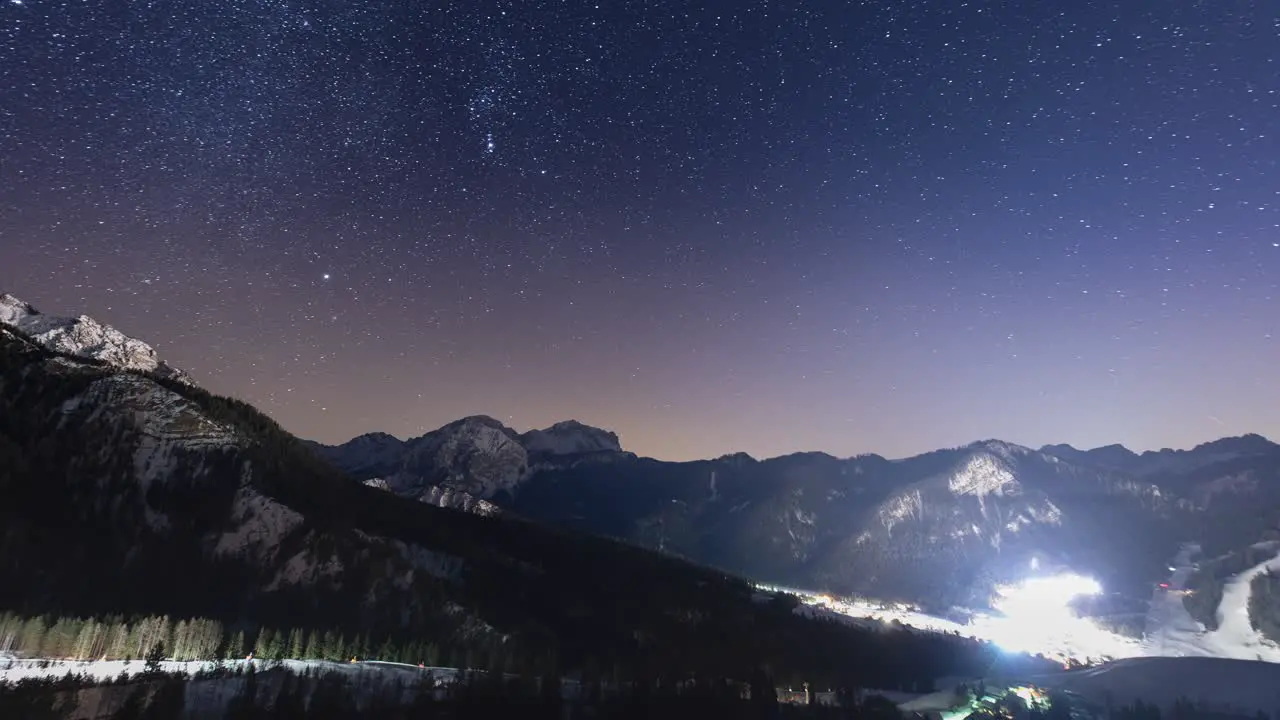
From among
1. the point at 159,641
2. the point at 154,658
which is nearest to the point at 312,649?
the point at 159,641

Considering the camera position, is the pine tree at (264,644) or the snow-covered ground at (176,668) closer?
the snow-covered ground at (176,668)

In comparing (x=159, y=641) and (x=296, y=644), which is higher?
(x=159, y=641)

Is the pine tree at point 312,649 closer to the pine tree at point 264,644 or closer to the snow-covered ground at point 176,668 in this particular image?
the snow-covered ground at point 176,668

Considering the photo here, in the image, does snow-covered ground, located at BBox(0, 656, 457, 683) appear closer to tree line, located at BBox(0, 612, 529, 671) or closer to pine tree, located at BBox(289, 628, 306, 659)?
pine tree, located at BBox(289, 628, 306, 659)

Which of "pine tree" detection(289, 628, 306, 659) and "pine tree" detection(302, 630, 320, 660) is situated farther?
"pine tree" detection(302, 630, 320, 660)

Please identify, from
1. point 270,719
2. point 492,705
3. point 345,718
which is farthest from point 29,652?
point 492,705

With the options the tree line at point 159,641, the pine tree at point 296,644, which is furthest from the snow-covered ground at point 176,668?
the tree line at point 159,641

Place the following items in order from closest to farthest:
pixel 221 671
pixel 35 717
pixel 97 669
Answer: pixel 35 717 < pixel 97 669 < pixel 221 671

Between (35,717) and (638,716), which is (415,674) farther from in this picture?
(35,717)

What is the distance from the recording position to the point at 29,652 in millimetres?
150875

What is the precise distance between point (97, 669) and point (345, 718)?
54.9 metres

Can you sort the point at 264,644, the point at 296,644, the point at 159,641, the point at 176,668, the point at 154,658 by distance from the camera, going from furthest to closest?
the point at 264,644, the point at 296,644, the point at 159,641, the point at 154,658, the point at 176,668

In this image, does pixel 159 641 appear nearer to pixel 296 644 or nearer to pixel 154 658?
pixel 154 658

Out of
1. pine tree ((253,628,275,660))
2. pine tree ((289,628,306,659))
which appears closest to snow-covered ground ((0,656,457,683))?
pine tree ((289,628,306,659))
